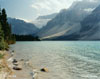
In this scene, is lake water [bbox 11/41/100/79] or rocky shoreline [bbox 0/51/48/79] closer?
rocky shoreline [bbox 0/51/48/79]

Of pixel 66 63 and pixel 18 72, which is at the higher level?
pixel 18 72

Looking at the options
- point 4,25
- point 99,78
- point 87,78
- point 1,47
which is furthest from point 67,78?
point 4,25

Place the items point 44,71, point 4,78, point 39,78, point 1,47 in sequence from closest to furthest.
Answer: point 4,78
point 39,78
point 44,71
point 1,47

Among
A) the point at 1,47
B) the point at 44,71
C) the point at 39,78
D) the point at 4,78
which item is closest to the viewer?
the point at 4,78

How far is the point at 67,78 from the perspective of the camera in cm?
1948

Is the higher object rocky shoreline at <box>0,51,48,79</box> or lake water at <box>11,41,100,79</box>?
rocky shoreline at <box>0,51,48,79</box>

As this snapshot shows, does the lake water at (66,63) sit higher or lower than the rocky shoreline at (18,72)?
lower

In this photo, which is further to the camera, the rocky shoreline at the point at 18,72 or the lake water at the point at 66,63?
the lake water at the point at 66,63

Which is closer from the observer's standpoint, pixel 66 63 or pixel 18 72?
pixel 18 72

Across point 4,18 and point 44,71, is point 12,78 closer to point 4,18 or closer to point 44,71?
point 44,71

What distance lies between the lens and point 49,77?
1973cm

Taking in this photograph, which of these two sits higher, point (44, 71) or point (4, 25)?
point (4, 25)

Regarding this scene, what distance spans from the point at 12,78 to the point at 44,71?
753 cm

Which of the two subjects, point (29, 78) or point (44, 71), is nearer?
point (29, 78)
